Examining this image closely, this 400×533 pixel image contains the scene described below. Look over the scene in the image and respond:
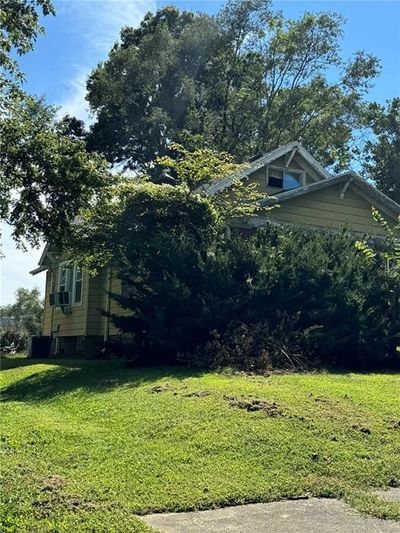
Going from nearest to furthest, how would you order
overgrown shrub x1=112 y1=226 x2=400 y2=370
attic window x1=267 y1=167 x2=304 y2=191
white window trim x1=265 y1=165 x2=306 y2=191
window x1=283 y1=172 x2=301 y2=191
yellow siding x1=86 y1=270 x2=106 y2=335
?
overgrown shrub x1=112 y1=226 x2=400 y2=370 < white window trim x1=265 y1=165 x2=306 y2=191 < attic window x1=267 y1=167 x2=304 y2=191 < window x1=283 y1=172 x2=301 y2=191 < yellow siding x1=86 y1=270 x2=106 y2=335

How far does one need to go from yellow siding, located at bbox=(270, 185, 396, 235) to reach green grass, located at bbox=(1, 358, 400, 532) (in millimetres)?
8065

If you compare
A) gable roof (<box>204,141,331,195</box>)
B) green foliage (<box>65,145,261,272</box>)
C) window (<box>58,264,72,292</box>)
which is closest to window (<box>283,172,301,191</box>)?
gable roof (<box>204,141,331,195</box>)

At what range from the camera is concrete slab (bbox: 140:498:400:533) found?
4523 millimetres

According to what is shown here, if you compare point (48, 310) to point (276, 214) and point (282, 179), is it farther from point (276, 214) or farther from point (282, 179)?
point (276, 214)

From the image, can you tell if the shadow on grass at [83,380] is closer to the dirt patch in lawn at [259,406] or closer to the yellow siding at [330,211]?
the dirt patch in lawn at [259,406]

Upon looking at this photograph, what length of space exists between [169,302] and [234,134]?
1055 inches

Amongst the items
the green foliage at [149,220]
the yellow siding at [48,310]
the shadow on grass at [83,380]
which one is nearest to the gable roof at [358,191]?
the green foliage at [149,220]

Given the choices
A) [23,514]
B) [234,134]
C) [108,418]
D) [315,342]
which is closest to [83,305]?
[315,342]

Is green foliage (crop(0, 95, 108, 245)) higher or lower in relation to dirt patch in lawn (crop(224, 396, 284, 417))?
higher

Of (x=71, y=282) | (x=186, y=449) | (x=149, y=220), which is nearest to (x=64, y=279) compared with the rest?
(x=71, y=282)

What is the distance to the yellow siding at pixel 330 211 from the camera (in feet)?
57.2

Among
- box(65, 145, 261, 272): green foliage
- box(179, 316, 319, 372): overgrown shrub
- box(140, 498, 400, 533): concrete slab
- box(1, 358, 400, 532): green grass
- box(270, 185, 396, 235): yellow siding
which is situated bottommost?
box(140, 498, 400, 533): concrete slab

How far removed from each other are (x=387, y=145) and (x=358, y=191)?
22.6 metres

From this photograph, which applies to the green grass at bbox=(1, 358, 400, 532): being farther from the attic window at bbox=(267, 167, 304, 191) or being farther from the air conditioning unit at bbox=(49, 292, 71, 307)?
the air conditioning unit at bbox=(49, 292, 71, 307)
